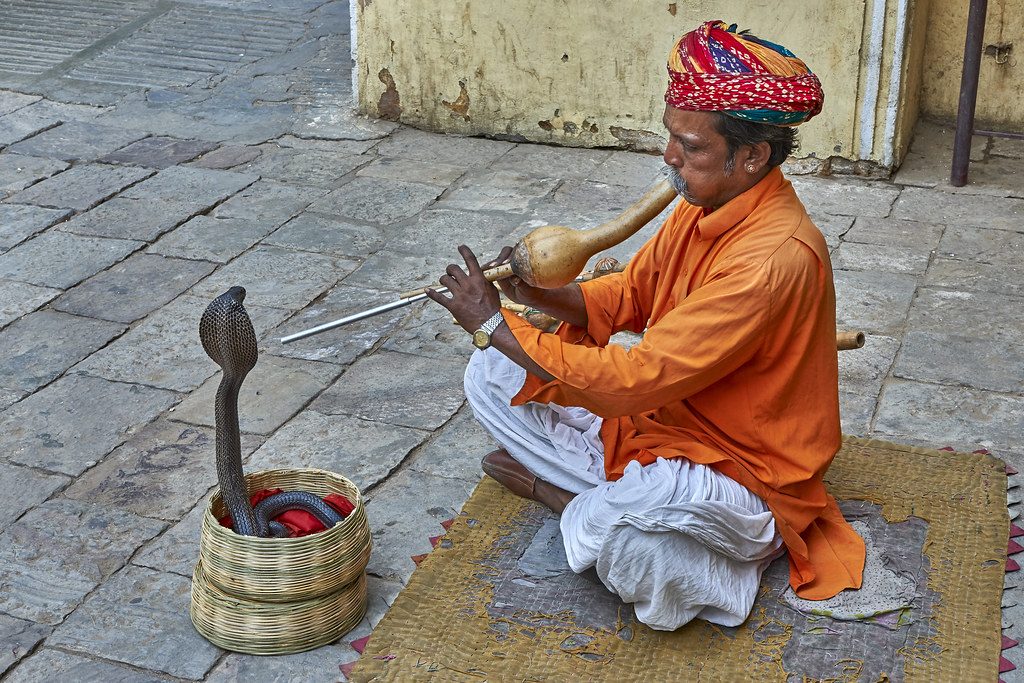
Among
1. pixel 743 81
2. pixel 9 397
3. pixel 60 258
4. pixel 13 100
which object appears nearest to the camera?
pixel 743 81

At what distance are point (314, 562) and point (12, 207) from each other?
3.41 m

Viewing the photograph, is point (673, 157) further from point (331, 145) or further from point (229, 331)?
point (331, 145)

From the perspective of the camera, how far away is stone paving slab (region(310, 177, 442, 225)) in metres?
5.27

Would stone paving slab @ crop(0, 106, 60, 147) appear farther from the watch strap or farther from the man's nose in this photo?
the man's nose

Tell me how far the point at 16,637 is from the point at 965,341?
2984 millimetres

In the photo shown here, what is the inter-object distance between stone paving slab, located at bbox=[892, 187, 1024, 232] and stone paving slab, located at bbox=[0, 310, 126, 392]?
321 centimetres

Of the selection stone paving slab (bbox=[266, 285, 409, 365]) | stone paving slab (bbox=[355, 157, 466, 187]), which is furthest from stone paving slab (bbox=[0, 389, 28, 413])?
stone paving slab (bbox=[355, 157, 466, 187])

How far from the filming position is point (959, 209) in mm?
5227

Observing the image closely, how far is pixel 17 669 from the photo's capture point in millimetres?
2668

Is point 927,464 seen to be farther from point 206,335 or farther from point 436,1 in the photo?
point 436,1

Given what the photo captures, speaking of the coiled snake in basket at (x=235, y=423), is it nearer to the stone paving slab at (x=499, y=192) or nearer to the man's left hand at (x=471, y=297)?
the man's left hand at (x=471, y=297)

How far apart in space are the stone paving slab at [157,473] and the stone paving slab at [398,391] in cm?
34

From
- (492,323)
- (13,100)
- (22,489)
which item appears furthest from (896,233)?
(13,100)

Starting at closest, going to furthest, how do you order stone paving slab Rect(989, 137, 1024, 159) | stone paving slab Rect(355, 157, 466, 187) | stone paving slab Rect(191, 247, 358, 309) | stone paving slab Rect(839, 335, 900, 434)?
stone paving slab Rect(839, 335, 900, 434) < stone paving slab Rect(191, 247, 358, 309) < stone paving slab Rect(355, 157, 466, 187) < stone paving slab Rect(989, 137, 1024, 159)
